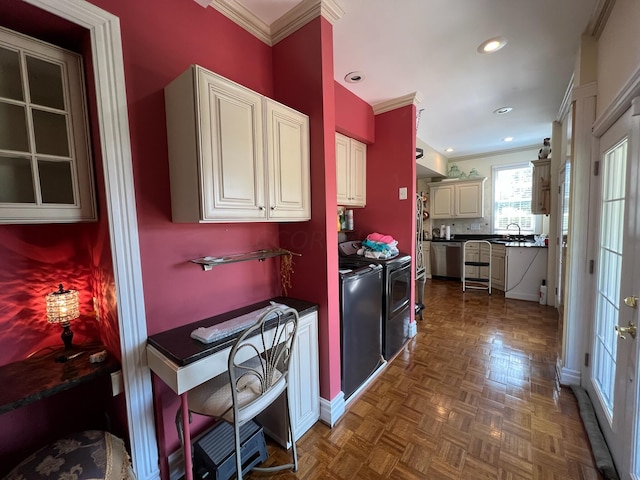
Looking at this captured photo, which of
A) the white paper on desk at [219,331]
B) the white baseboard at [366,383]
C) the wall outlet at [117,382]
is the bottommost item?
the white baseboard at [366,383]

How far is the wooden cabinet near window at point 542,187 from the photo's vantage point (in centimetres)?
370

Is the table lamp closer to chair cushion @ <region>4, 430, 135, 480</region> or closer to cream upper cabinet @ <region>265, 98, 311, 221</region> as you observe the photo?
chair cushion @ <region>4, 430, 135, 480</region>

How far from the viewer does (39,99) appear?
1.16 meters

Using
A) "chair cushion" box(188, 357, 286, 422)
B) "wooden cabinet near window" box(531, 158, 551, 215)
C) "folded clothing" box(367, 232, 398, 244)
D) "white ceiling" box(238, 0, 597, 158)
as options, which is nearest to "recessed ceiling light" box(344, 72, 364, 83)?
"white ceiling" box(238, 0, 597, 158)

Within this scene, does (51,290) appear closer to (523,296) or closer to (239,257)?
(239,257)

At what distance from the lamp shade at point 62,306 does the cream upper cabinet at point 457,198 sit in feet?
19.2

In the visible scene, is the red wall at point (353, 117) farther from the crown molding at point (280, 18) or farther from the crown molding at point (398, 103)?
the crown molding at point (280, 18)

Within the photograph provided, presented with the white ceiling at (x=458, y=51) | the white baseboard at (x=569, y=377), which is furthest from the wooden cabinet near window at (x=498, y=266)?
the white baseboard at (x=569, y=377)

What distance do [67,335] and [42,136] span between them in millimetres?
982

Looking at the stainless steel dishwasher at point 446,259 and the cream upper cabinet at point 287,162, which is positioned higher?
the cream upper cabinet at point 287,162

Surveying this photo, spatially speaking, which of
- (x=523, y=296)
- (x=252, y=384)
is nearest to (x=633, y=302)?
(x=252, y=384)

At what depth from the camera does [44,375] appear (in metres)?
1.13

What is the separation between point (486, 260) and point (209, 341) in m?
5.22

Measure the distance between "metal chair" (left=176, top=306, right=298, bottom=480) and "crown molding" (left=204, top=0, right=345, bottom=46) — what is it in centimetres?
178
